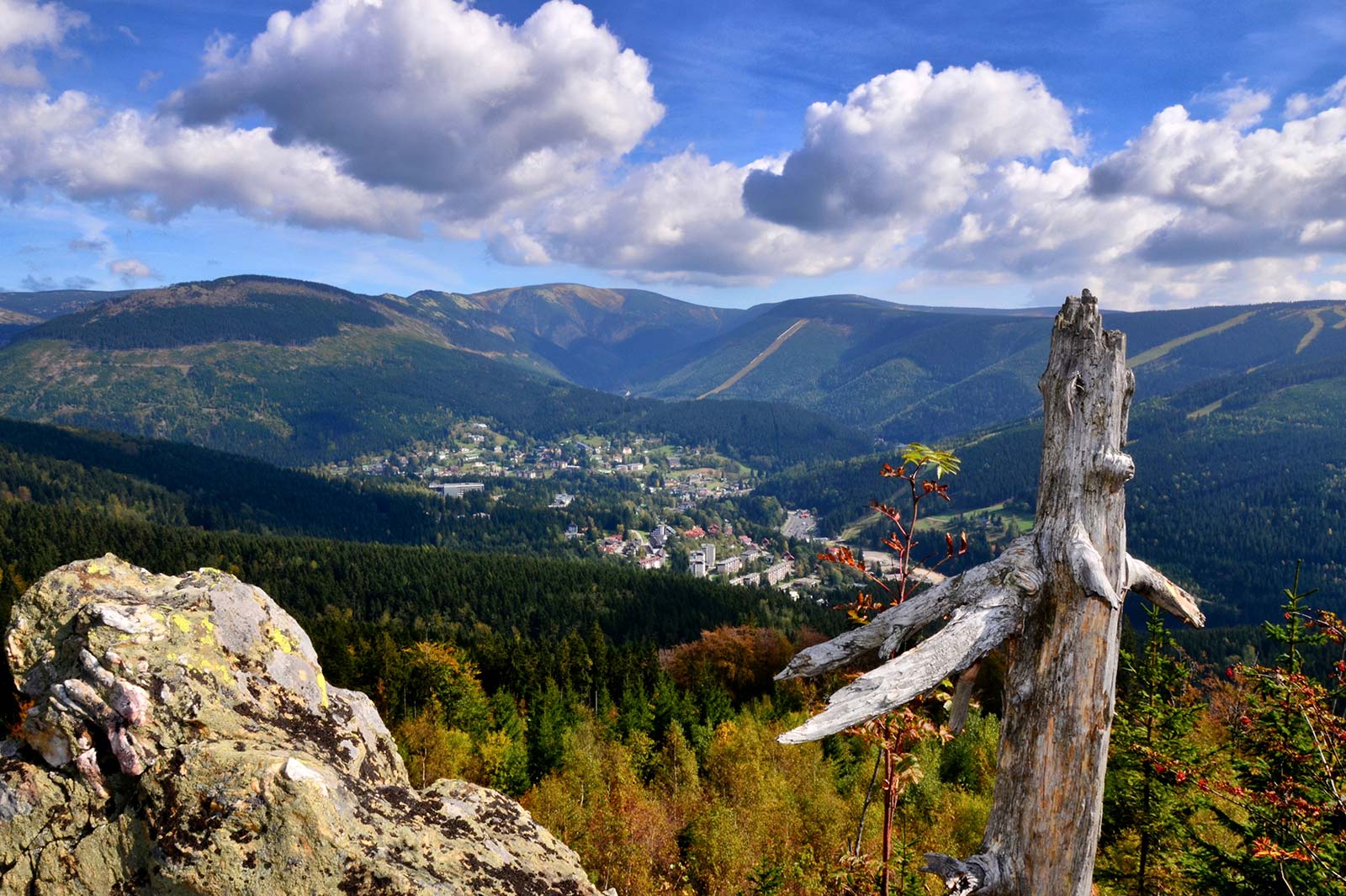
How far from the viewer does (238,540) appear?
330 feet

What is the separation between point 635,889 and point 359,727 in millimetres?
20461

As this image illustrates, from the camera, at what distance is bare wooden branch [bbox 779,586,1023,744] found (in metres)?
2.84

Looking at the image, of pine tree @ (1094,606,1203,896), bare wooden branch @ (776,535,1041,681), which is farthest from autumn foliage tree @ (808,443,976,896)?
pine tree @ (1094,606,1203,896)

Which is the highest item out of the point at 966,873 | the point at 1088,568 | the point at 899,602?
the point at 1088,568

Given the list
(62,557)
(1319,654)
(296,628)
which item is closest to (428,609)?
(62,557)

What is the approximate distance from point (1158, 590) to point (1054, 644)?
36.3 inches

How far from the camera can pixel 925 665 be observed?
314 cm

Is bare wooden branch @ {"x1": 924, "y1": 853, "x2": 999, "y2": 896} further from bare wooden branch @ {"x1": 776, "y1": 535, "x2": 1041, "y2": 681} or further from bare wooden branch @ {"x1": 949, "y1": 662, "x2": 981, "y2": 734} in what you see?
bare wooden branch @ {"x1": 776, "y1": 535, "x2": 1041, "y2": 681}

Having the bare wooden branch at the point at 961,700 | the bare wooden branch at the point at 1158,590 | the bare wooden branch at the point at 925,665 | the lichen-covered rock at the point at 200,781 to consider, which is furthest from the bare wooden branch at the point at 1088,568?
the lichen-covered rock at the point at 200,781

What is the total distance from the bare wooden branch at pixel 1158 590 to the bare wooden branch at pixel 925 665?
975mm

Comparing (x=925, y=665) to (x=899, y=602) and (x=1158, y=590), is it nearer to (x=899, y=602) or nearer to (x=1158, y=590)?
(x=899, y=602)

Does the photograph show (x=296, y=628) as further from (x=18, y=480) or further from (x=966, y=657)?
(x=18, y=480)

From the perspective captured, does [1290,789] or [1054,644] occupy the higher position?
[1054,644]

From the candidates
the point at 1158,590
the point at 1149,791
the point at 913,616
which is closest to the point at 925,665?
the point at 913,616
